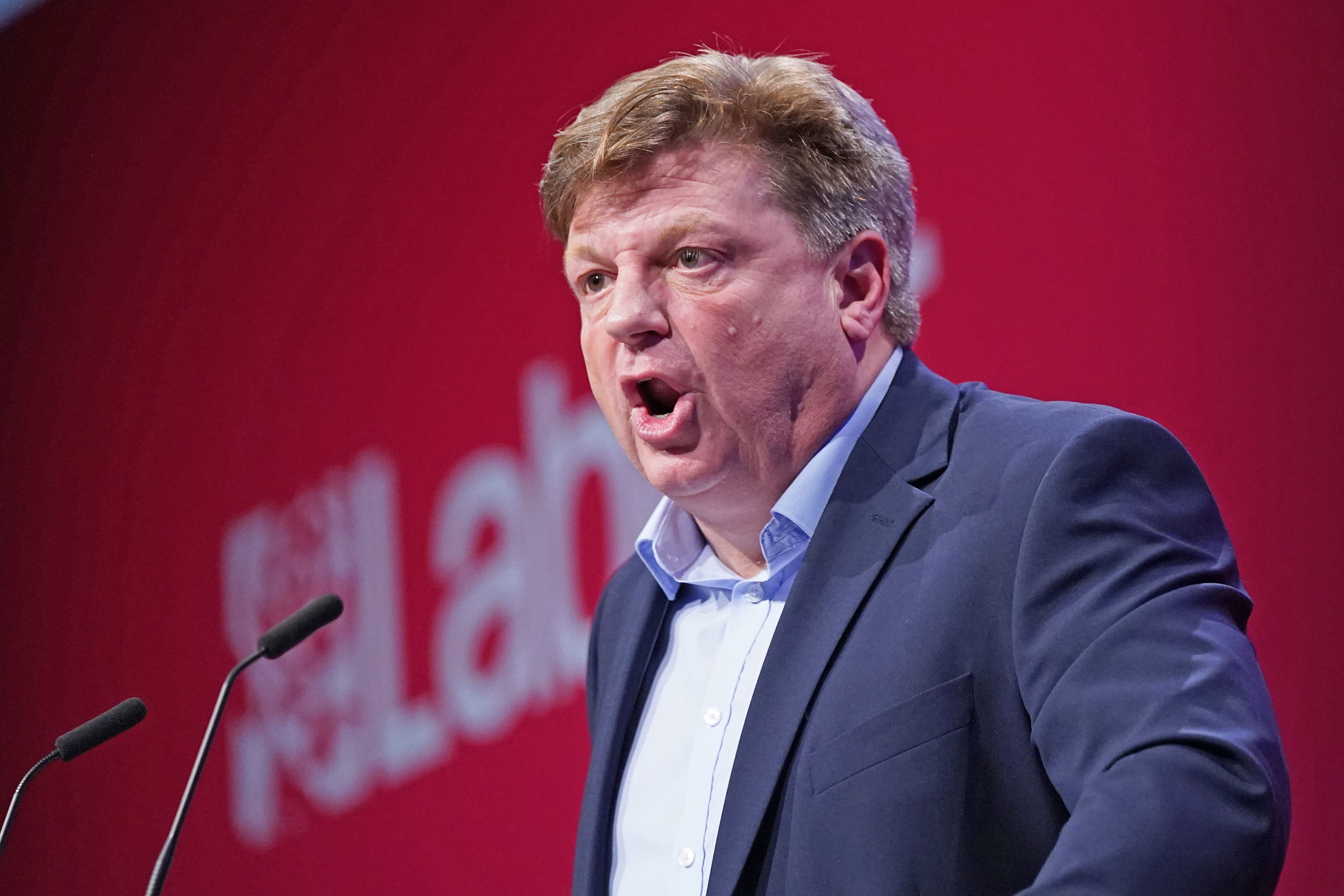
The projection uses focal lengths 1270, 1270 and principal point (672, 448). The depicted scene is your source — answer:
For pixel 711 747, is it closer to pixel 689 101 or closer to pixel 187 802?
pixel 187 802

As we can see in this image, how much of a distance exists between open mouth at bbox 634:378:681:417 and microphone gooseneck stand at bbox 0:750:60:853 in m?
0.80

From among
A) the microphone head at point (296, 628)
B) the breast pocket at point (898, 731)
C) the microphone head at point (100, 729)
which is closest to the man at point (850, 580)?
the breast pocket at point (898, 731)

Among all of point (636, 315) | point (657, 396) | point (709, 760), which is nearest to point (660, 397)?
point (657, 396)

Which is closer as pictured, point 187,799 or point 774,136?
point 187,799

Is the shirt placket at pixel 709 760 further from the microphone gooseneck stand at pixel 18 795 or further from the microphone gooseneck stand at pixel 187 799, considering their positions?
the microphone gooseneck stand at pixel 18 795

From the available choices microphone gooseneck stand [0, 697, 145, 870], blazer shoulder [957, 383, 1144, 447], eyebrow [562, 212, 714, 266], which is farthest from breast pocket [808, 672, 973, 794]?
microphone gooseneck stand [0, 697, 145, 870]

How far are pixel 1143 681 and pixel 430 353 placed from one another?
2395 mm

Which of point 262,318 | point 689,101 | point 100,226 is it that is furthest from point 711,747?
point 100,226

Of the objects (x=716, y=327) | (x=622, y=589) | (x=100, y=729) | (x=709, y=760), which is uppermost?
(x=716, y=327)

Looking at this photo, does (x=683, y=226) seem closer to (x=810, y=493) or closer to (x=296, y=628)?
(x=810, y=493)

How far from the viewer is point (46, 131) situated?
4070 millimetres

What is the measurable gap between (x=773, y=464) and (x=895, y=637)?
0.32 metres

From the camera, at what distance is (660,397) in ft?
5.26

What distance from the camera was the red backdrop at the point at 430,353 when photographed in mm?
2014
